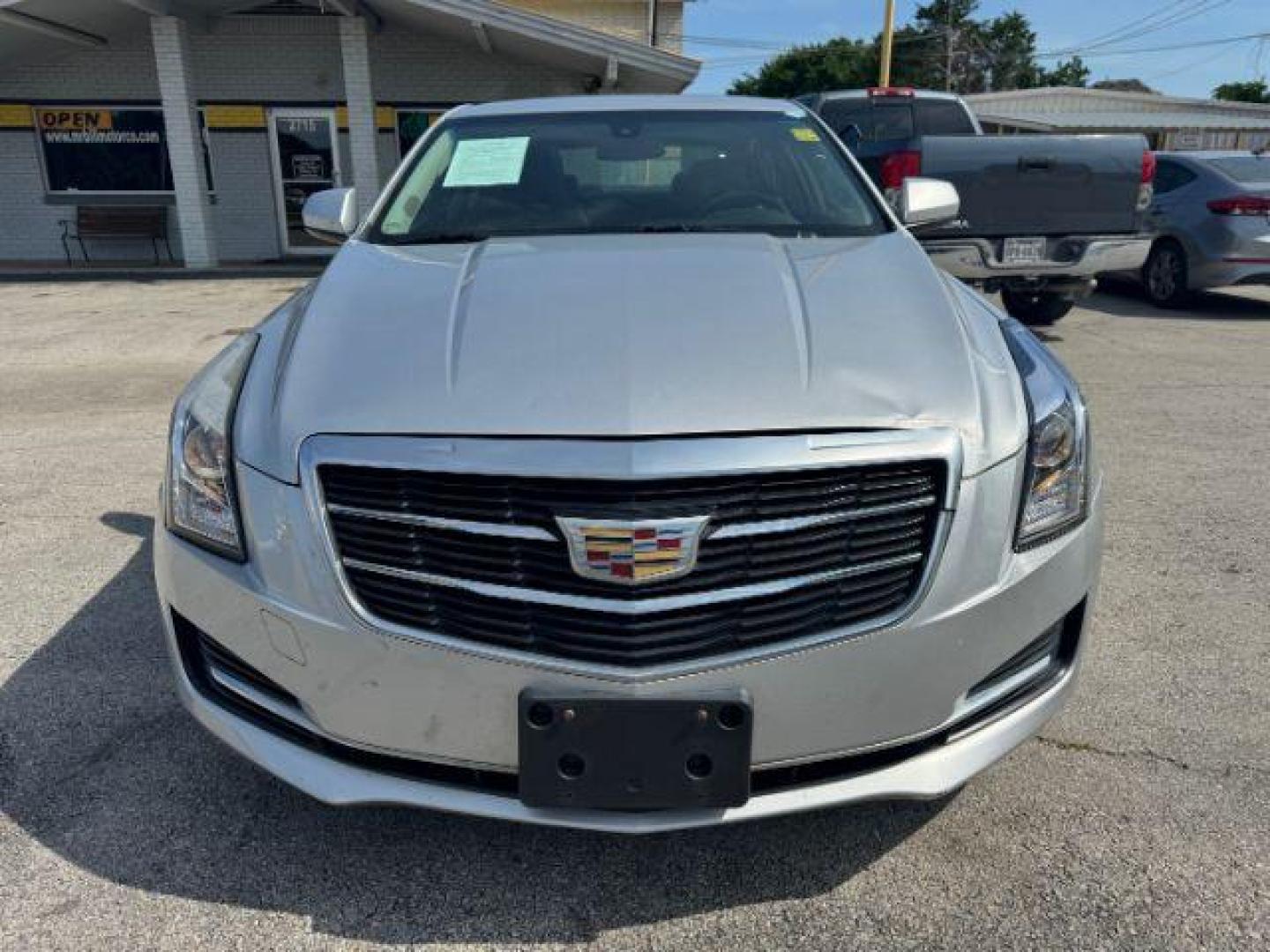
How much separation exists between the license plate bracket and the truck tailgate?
19.8ft

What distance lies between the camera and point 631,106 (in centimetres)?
358

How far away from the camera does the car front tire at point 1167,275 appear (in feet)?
31.4

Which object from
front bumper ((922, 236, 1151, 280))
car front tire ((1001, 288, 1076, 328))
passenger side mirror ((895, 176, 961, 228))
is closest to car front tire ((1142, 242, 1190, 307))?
car front tire ((1001, 288, 1076, 328))

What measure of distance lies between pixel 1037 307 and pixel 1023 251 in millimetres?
1881

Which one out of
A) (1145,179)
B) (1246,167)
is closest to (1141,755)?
(1145,179)

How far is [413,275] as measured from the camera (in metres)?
2.45

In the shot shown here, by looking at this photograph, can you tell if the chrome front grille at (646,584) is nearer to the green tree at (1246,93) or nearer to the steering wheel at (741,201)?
the steering wheel at (741,201)

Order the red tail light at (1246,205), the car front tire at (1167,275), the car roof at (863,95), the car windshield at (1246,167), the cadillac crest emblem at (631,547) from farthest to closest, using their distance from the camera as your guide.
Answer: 1. the car roof at (863,95)
2. the car front tire at (1167,275)
3. the car windshield at (1246,167)
4. the red tail light at (1246,205)
5. the cadillac crest emblem at (631,547)

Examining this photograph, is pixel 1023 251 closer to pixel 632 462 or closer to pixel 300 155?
pixel 632 462

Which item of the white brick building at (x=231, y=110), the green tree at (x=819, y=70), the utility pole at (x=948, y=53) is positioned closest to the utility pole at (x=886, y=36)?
the white brick building at (x=231, y=110)

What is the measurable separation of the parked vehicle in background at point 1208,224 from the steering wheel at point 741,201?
25.9 ft

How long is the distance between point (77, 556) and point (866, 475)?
129 inches

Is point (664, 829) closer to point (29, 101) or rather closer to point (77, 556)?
point (77, 556)

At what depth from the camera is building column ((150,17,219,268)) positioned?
1207 centimetres
